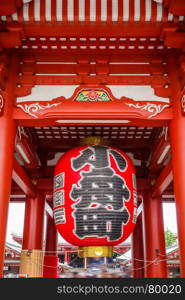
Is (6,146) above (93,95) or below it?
below

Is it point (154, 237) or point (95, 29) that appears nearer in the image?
point (95, 29)

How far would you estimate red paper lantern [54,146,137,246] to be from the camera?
4.02 m

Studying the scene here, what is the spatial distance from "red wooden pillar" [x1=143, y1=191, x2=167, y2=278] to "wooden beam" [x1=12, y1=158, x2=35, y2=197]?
247cm

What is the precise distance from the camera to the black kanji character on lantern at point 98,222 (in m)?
4.00

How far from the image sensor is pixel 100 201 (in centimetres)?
403

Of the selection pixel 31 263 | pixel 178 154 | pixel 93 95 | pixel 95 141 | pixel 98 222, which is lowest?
pixel 31 263

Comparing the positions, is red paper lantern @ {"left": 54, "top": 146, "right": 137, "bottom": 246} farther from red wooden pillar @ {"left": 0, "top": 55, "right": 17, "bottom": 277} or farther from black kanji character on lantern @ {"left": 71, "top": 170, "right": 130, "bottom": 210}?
red wooden pillar @ {"left": 0, "top": 55, "right": 17, "bottom": 277}

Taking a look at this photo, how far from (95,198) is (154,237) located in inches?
118

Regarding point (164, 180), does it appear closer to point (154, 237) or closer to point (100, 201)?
point (154, 237)

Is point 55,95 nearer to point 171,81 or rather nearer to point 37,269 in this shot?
point 171,81

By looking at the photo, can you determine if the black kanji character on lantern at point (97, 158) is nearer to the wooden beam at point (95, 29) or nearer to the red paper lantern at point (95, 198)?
the red paper lantern at point (95, 198)

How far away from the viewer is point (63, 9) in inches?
140

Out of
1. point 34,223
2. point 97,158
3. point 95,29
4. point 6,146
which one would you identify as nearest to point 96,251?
point 97,158

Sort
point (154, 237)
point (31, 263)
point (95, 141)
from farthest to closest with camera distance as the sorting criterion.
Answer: point (154, 237) → point (31, 263) → point (95, 141)
